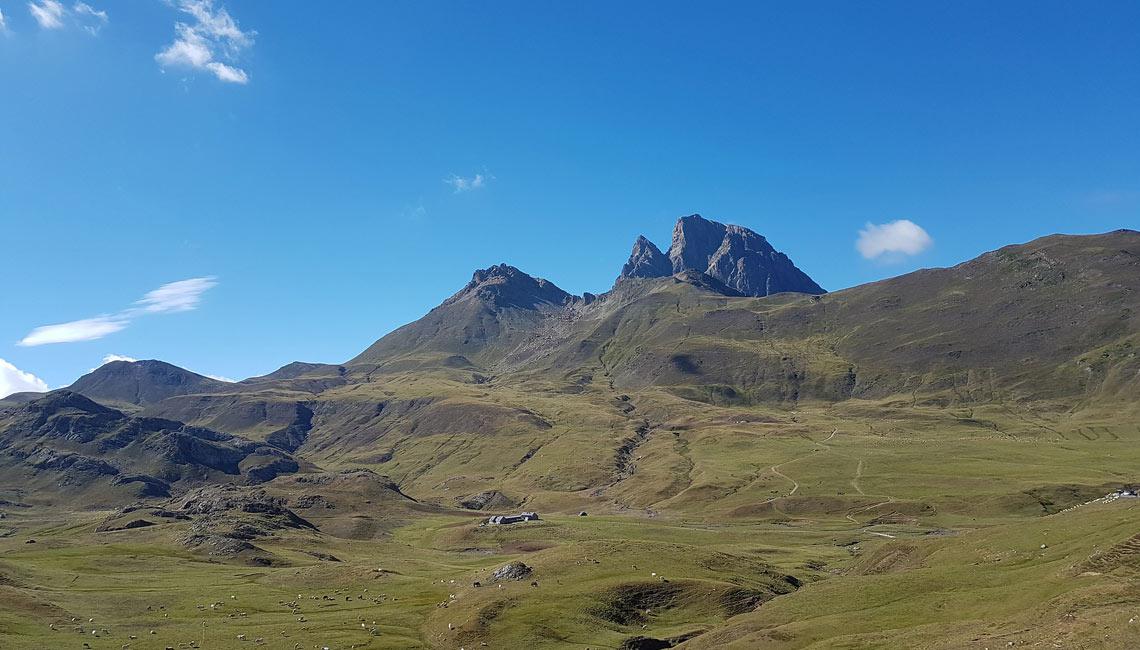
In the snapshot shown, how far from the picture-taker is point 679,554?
12069 centimetres

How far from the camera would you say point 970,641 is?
58.7 metres

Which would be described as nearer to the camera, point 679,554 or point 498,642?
point 498,642

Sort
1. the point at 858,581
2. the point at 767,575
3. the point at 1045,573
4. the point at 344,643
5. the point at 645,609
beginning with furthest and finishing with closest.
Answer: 1. the point at 767,575
2. the point at 645,609
3. the point at 858,581
4. the point at 344,643
5. the point at 1045,573

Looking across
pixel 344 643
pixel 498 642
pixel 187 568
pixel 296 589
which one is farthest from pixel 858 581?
pixel 187 568

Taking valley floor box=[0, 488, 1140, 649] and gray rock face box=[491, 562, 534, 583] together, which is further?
Answer: gray rock face box=[491, 562, 534, 583]

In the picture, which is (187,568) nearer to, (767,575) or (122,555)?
(122,555)

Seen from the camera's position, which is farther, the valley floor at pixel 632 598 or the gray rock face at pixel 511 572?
the gray rock face at pixel 511 572

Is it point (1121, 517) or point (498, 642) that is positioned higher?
point (1121, 517)

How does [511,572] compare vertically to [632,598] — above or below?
above

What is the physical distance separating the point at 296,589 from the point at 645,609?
5643 cm

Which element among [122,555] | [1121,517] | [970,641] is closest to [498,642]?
[970,641]

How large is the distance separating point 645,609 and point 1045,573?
44.1 m

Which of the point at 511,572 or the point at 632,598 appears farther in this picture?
the point at 511,572

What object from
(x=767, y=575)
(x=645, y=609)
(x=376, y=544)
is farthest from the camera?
(x=376, y=544)
